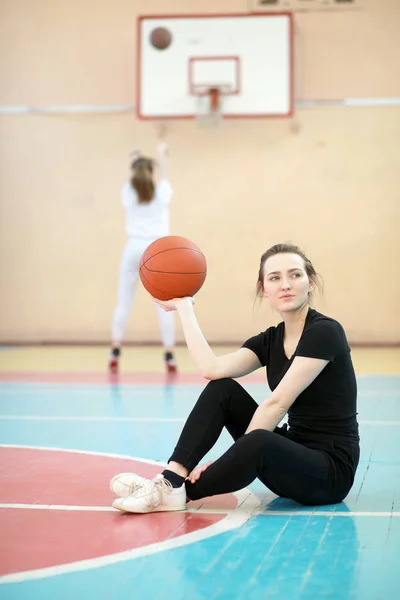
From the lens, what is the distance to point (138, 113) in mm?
10422

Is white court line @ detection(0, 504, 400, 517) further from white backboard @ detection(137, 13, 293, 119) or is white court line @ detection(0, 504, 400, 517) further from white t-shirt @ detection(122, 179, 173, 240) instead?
white backboard @ detection(137, 13, 293, 119)

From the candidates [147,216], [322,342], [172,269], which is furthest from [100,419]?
[147,216]

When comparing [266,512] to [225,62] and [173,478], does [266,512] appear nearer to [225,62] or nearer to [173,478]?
[173,478]

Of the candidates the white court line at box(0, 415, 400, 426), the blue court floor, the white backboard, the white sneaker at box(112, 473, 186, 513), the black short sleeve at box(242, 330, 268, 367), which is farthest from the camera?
the white backboard

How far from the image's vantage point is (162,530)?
9.57ft

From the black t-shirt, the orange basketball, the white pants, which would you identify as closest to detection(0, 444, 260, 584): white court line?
the black t-shirt

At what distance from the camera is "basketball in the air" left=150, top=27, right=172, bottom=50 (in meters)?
10.2

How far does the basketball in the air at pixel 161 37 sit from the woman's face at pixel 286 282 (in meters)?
7.47

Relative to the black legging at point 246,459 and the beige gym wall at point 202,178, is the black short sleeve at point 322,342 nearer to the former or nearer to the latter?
the black legging at point 246,459

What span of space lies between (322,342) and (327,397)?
23 cm

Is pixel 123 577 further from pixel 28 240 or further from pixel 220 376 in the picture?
pixel 28 240

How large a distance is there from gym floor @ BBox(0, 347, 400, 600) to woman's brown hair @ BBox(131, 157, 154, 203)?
9.92ft

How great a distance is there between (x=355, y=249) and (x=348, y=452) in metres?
7.90

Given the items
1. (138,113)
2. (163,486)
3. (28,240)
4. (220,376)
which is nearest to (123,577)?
(163,486)
